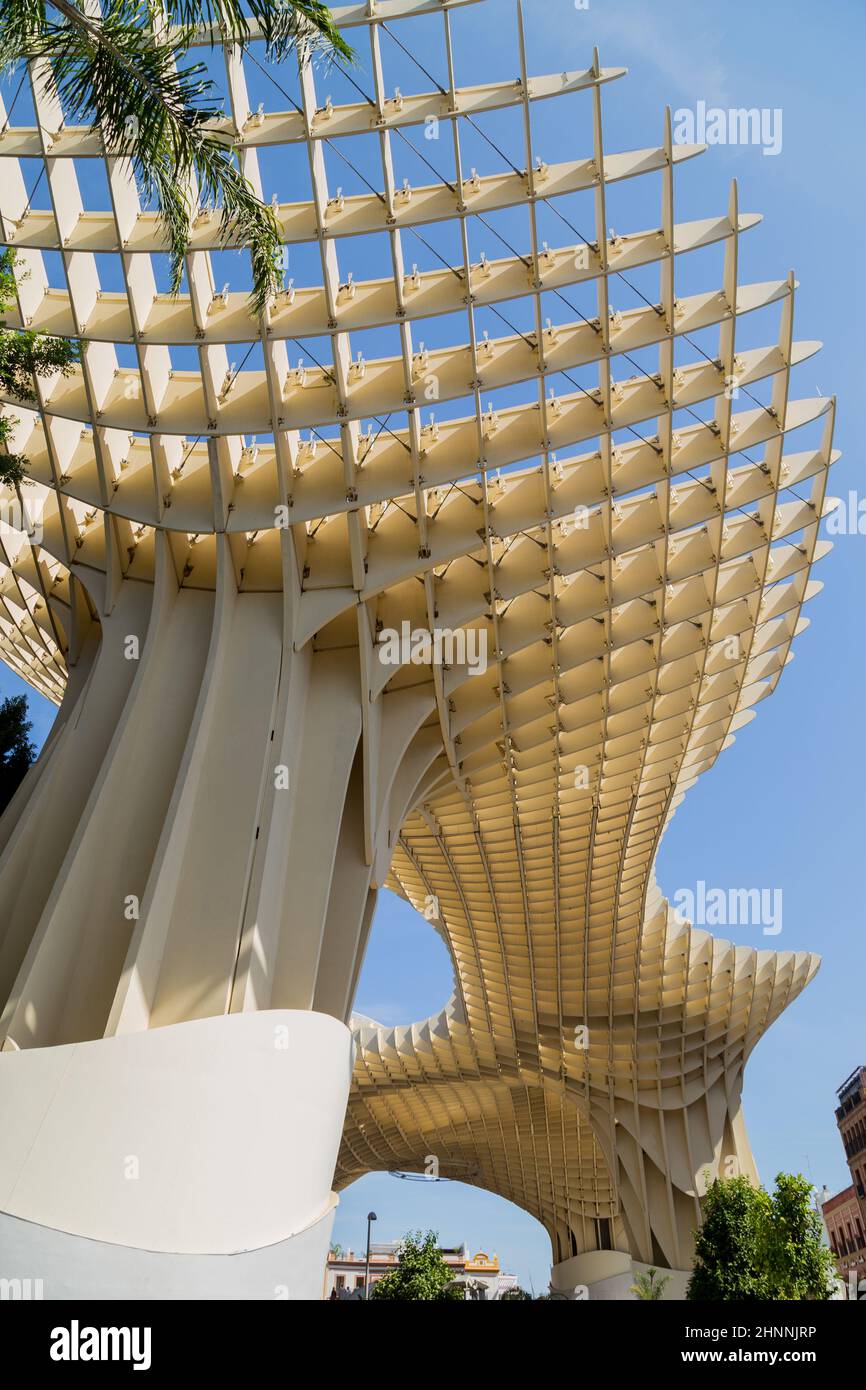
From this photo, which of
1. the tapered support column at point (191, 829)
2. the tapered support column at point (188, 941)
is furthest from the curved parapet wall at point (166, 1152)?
the tapered support column at point (191, 829)

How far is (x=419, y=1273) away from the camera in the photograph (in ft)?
102

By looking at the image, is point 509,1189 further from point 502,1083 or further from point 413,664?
point 413,664

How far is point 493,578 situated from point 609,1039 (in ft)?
114

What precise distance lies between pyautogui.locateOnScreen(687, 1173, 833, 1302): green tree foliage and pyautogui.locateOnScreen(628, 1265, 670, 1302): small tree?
428 inches

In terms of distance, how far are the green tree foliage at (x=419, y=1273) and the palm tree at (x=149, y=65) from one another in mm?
31749

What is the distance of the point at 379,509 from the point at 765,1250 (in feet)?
78.8

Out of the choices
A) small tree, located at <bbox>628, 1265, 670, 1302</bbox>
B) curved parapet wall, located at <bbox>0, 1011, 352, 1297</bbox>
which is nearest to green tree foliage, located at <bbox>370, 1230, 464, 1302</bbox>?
small tree, located at <bbox>628, 1265, 670, 1302</bbox>

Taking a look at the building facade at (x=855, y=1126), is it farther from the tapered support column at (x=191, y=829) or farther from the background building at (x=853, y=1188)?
the tapered support column at (x=191, y=829)

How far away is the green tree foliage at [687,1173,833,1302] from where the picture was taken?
26609 millimetres

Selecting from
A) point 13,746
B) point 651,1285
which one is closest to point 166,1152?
point 13,746

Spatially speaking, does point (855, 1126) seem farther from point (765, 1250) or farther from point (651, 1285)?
point (765, 1250)

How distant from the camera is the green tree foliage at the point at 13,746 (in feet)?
98.8

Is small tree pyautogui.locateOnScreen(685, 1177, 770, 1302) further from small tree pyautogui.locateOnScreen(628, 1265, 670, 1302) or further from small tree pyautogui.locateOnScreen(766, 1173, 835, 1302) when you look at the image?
small tree pyautogui.locateOnScreen(628, 1265, 670, 1302)
